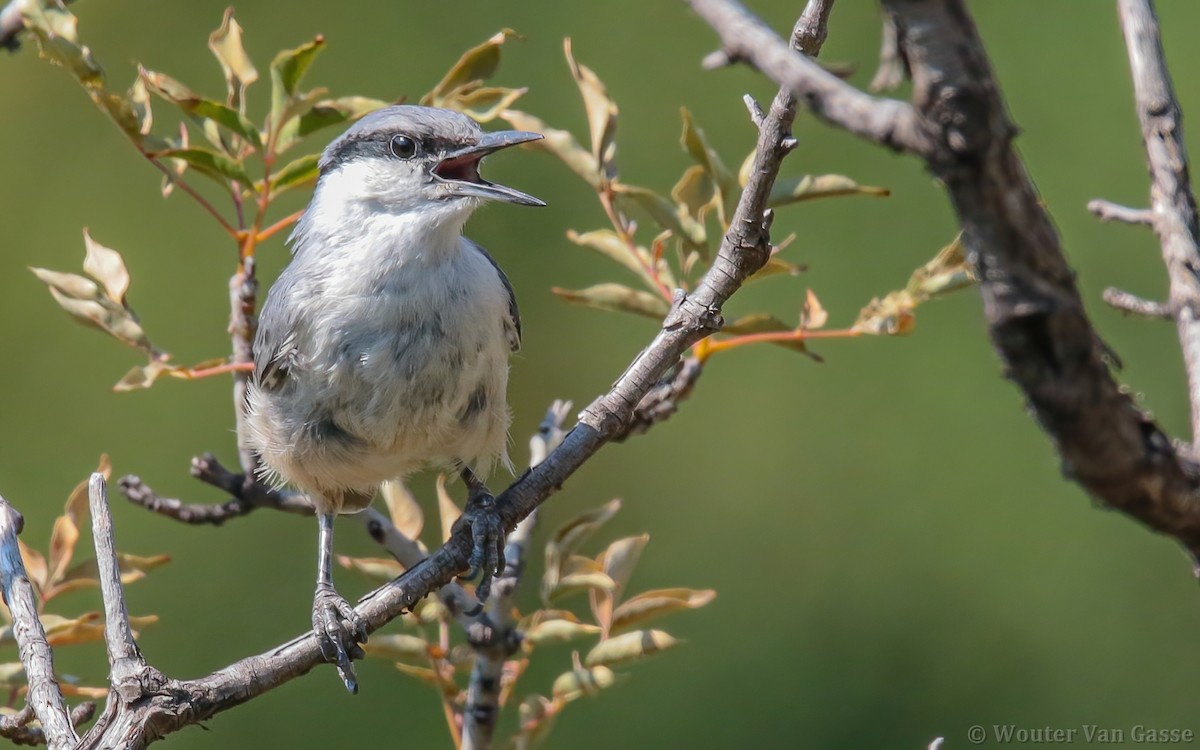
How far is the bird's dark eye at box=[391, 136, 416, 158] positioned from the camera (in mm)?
2732

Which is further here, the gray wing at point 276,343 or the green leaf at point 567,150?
the gray wing at point 276,343

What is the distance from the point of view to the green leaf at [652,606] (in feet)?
7.59

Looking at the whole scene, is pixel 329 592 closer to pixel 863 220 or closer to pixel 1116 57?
pixel 863 220

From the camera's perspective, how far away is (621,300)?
93.7 inches

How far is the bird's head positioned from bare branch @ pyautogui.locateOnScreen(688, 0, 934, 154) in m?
1.57

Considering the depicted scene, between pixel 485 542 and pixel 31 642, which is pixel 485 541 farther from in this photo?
pixel 31 642

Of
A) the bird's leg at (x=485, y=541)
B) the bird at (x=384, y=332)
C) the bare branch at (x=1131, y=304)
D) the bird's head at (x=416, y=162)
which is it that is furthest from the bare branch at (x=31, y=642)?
the bare branch at (x=1131, y=304)

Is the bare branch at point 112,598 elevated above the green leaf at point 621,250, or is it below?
below

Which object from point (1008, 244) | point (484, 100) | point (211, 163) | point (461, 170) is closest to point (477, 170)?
point (461, 170)

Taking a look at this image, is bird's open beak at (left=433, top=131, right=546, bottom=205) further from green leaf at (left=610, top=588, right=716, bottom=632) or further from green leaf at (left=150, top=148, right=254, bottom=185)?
green leaf at (left=610, top=588, right=716, bottom=632)

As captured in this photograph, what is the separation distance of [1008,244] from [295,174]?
1.78 m

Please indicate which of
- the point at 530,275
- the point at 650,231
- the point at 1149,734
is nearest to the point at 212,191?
the point at 530,275

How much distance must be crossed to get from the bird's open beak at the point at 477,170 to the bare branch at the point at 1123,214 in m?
1.06

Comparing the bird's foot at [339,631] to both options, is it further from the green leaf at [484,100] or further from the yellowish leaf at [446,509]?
the green leaf at [484,100]
